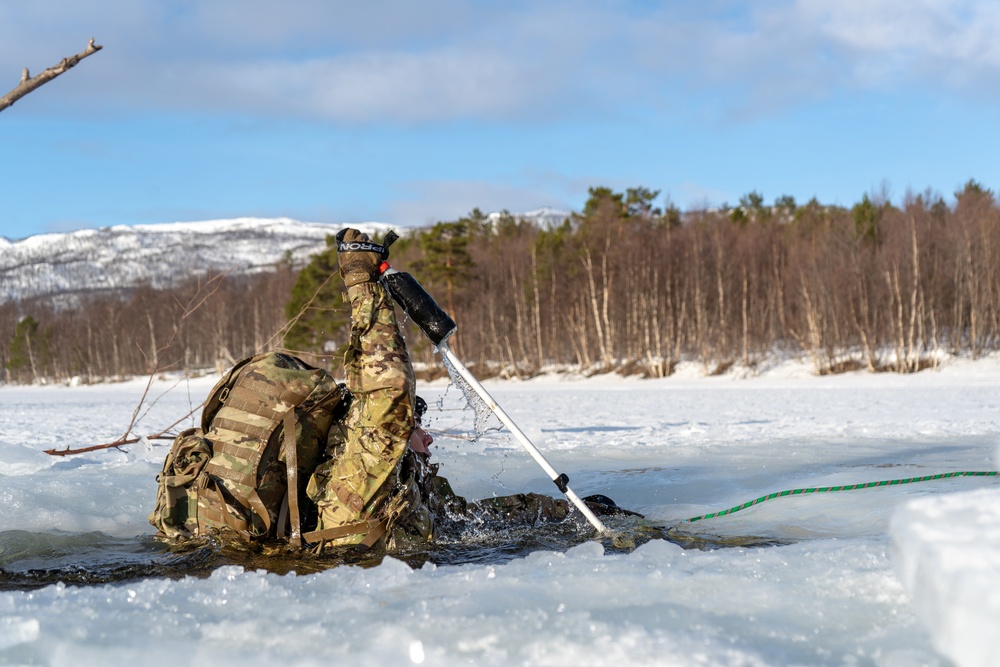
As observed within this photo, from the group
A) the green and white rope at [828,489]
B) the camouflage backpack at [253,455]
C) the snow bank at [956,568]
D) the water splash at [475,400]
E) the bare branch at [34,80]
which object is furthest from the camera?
the green and white rope at [828,489]

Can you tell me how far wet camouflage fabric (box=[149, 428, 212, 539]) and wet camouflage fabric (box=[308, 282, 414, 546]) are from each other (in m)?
0.70

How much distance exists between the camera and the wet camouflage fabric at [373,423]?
4199 mm

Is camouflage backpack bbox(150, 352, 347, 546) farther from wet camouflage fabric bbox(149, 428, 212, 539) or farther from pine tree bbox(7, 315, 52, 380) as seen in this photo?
pine tree bbox(7, 315, 52, 380)

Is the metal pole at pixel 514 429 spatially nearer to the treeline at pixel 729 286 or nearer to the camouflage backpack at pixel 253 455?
the camouflage backpack at pixel 253 455

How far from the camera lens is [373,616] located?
2785 mm

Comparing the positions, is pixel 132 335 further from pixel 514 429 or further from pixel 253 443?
pixel 514 429

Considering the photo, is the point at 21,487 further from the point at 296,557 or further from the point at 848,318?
the point at 848,318

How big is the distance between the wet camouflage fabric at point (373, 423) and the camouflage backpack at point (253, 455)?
0.23 metres

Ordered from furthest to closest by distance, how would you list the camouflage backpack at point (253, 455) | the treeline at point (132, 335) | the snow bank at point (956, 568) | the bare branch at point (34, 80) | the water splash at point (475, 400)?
1. the treeline at point (132, 335)
2. the water splash at point (475, 400)
3. the camouflage backpack at point (253, 455)
4. the bare branch at point (34, 80)
5. the snow bank at point (956, 568)

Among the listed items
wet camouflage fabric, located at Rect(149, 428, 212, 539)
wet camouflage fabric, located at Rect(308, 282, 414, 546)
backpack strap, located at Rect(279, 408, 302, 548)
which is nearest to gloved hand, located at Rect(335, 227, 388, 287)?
wet camouflage fabric, located at Rect(308, 282, 414, 546)

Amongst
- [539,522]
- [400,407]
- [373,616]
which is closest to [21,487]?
[400,407]

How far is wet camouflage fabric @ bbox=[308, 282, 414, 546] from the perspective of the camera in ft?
13.8

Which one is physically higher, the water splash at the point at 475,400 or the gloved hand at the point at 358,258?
the gloved hand at the point at 358,258

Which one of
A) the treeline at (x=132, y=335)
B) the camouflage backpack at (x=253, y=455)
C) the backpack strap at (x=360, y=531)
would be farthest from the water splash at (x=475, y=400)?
the treeline at (x=132, y=335)
